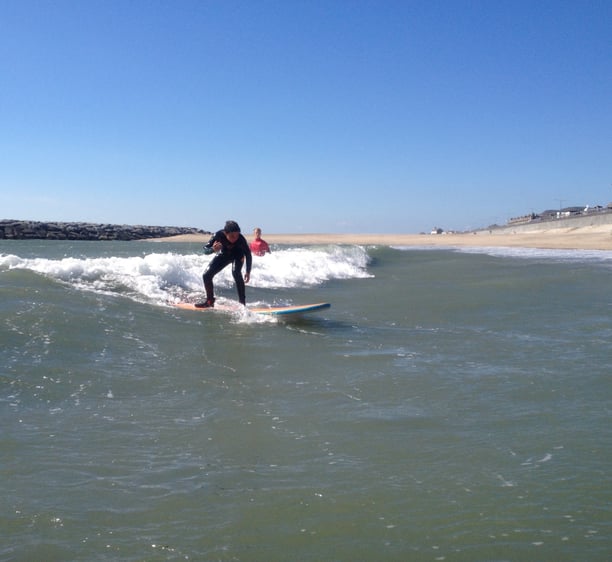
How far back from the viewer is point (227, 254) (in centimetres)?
1032

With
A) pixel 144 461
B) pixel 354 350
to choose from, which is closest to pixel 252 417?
pixel 144 461

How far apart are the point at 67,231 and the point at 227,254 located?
159ft

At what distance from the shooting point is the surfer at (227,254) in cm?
1008

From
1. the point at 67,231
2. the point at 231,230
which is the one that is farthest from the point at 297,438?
the point at 67,231

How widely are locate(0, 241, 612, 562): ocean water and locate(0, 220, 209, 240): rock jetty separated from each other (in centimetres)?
4591

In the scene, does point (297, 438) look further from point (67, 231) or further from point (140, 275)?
point (67, 231)

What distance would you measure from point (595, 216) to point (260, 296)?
50413mm

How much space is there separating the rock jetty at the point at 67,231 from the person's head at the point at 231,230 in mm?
45261

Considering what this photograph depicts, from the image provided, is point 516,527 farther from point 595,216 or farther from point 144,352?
point 595,216

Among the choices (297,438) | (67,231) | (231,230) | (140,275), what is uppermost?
(67,231)

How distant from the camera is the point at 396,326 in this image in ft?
30.5

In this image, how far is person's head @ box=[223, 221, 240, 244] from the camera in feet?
33.0


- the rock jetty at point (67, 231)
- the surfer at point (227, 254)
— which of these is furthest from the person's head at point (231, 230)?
the rock jetty at point (67, 231)

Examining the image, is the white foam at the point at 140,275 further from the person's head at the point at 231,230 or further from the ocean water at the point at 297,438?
the ocean water at the point at 297,438
